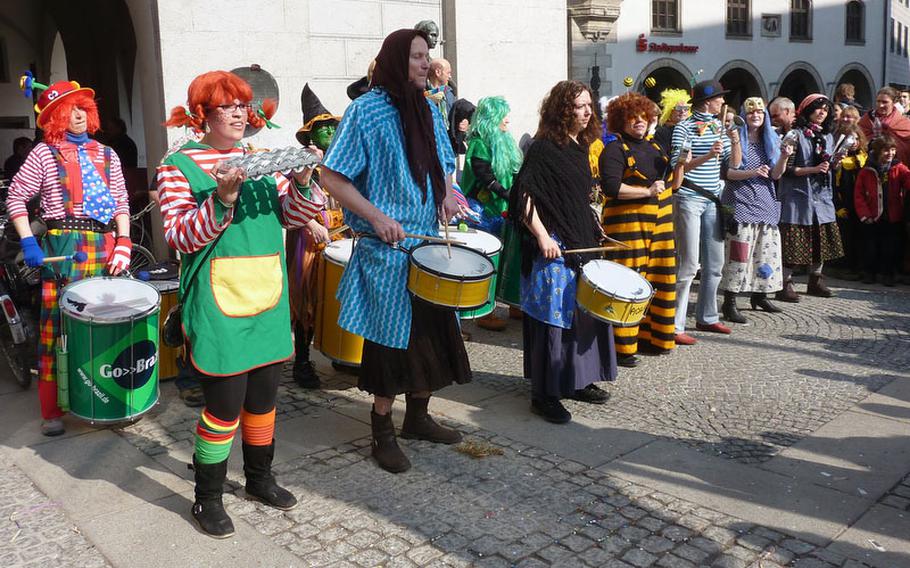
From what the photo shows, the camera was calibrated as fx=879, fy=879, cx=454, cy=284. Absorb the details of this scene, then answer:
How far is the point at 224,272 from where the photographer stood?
3293mm

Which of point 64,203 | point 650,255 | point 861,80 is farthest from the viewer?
point 861,80

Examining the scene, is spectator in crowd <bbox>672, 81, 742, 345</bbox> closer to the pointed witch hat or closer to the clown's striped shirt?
the pointed witch hat

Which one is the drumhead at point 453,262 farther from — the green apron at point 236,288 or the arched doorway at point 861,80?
the arched doorway at point 861,80

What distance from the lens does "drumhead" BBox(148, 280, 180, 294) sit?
5298 mm

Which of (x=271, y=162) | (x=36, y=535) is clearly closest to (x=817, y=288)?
(x=271, y=162)

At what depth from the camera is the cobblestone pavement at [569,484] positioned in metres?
3.26

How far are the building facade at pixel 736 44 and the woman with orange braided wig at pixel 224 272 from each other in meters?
23.8

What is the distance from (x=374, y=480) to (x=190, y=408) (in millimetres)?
1628

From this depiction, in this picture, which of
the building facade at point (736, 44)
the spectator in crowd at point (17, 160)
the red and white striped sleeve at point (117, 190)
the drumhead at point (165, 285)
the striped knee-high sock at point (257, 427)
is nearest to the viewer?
the striped knee-high sock at point (257, 427)

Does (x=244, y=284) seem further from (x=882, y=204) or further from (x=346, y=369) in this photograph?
(x=882, y=204)

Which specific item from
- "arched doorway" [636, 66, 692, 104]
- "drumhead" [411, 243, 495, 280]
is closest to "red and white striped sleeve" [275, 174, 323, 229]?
"drumhead" [411, 243, 495, 280]

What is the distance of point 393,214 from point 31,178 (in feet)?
6.90

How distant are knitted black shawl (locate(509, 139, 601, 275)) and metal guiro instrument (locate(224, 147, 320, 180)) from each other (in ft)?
6.23

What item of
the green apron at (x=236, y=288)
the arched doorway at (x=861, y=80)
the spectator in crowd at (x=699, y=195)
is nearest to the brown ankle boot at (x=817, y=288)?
the spectator in crowd at (x=699, y=195)
